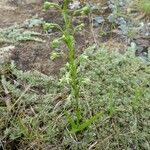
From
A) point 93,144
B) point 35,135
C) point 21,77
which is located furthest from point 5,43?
point 93,144

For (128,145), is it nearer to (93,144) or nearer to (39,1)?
(93,144)

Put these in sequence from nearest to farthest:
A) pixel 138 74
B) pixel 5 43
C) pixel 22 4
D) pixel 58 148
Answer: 1. pixel 58 148
2. pixel 138 74
3. pixel 5 43
4. pixel 22 4

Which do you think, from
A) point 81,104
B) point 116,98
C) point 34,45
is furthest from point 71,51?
point 34,45

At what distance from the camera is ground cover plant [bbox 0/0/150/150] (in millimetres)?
2768

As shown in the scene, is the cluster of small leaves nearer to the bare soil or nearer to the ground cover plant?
the ground cover plant

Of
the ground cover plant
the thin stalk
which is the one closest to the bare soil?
the ground cover plant

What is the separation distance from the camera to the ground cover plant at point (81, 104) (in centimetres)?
277

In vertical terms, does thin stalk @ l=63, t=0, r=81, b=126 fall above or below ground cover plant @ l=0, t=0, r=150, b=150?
above

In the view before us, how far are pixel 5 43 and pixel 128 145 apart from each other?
4.89 feet

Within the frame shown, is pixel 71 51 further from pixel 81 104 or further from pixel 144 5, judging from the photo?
pixel 144 5

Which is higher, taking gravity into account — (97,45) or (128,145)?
(97,45)

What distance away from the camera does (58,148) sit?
2.74m

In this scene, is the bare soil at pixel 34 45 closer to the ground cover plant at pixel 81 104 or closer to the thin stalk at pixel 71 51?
the ground cover plant at pixel 81 104

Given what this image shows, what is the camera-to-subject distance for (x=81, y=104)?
9.77 feet
